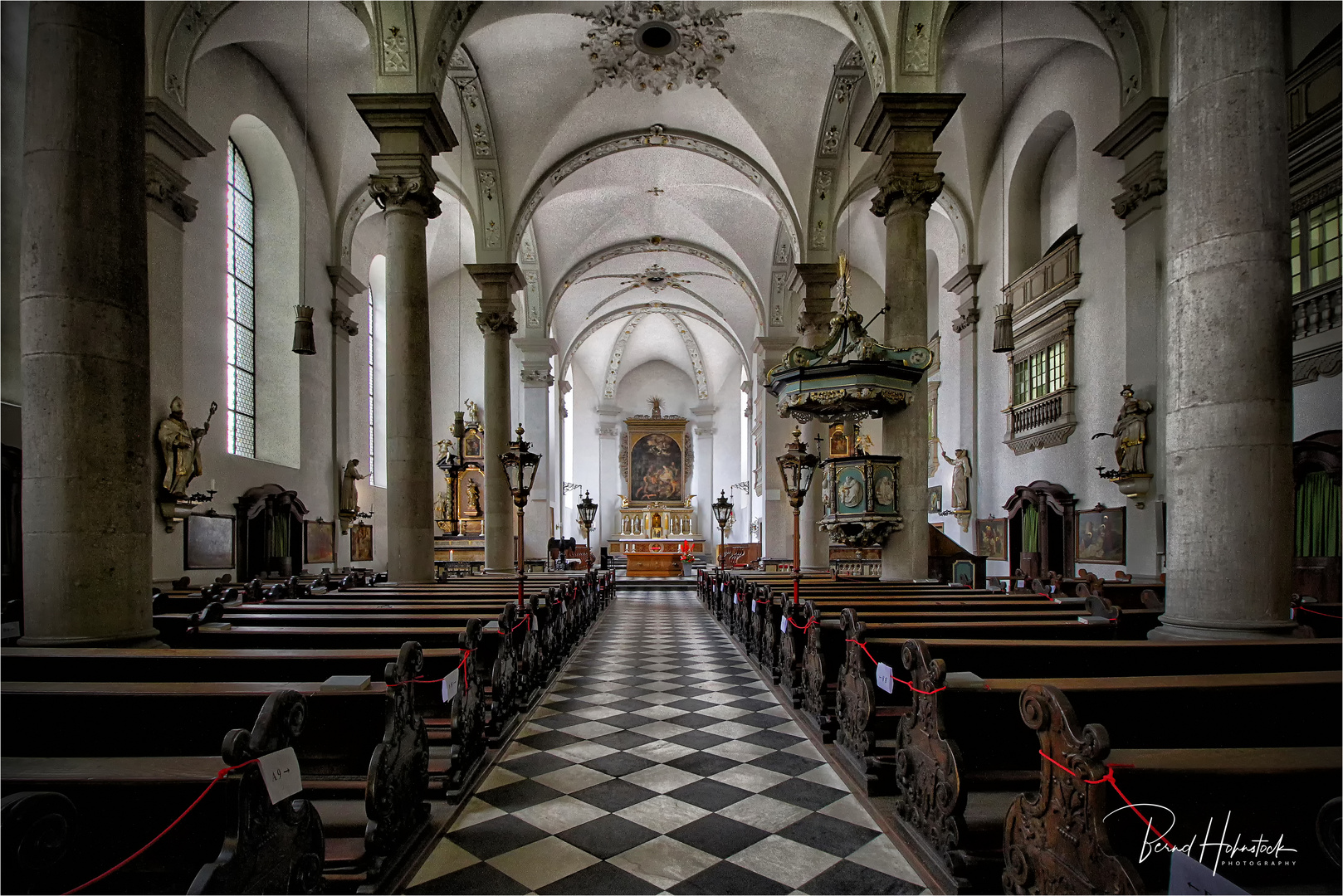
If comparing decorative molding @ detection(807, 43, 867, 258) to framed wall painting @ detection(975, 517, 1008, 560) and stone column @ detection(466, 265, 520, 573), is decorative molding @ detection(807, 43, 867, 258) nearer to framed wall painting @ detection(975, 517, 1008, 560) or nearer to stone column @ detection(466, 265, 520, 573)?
stone column @ detection(466, 265, 520, 573)

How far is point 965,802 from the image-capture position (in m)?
3.10

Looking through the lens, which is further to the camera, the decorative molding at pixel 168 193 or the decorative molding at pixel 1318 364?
the decorative molding at pixel 168 193

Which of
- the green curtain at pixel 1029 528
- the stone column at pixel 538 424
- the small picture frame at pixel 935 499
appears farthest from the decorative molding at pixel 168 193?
the small picture frame at pixel 935 499

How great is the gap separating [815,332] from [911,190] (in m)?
6.18

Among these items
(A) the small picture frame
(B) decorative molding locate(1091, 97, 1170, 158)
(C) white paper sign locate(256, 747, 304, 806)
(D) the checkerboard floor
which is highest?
(B) decorative molding locate(1091, 97, 1170, 158)

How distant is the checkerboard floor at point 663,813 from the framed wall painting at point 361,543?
37.5 ft

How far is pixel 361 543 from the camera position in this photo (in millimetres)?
17047

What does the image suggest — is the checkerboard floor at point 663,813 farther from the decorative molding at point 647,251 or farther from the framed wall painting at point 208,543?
the decorative molding at point 647,251

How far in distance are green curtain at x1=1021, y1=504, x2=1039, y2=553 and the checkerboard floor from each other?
847 centimetres

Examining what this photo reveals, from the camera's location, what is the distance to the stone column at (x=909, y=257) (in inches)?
364

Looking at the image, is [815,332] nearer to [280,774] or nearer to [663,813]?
[663,813]

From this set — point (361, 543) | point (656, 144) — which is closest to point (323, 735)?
point (656, 144)

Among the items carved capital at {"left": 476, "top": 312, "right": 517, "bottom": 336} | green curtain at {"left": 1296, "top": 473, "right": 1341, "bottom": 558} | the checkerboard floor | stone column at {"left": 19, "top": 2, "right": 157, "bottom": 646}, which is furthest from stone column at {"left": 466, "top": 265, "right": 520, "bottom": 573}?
green curtain at {"left": 1296, "top": 473, "right": 1341, "bottom": 558}

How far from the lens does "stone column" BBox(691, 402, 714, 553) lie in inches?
1281
